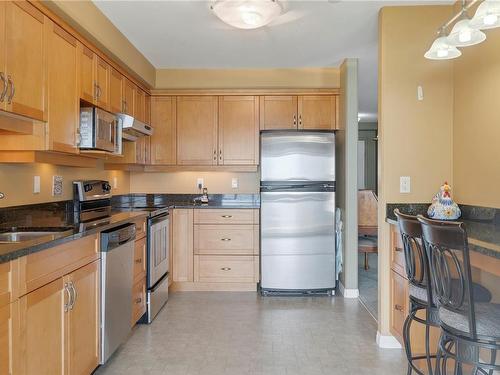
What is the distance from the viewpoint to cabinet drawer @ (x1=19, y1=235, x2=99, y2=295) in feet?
5.04

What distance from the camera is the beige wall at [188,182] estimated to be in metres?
4.57

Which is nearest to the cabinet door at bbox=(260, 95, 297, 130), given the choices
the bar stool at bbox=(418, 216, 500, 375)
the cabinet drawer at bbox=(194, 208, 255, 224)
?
the cabinet drawer at bbox=(194, 208, 255, 224)

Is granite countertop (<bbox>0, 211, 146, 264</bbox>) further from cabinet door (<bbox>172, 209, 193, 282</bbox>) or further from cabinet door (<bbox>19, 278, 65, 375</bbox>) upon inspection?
cabinet door (<bbox>172, 209, 193, 282</bbox>)

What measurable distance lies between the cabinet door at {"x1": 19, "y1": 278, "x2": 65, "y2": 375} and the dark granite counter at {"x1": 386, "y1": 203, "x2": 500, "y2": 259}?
6.39ft

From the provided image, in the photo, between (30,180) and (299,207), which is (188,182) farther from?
(30,180)

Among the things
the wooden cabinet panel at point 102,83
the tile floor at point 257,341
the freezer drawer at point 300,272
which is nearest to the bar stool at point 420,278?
the tile floor at point 257,341

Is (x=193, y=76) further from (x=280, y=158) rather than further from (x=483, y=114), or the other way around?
(x=483, y=114)

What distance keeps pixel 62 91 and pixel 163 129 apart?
A: 193cm

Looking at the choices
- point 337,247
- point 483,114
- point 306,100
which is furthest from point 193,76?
point 483,114

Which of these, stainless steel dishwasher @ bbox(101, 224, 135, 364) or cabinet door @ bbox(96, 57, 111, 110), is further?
cabinet door @ bbox(96, 57, 111, 110)

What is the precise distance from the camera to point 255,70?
4172 mm

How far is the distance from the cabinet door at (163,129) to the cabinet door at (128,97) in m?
0.57

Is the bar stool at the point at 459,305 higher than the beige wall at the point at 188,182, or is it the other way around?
the beige wall at the point at 188,182

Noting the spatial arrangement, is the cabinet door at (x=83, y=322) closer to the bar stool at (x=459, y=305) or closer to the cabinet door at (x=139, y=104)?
the bar stool at (x=459, y=305)
